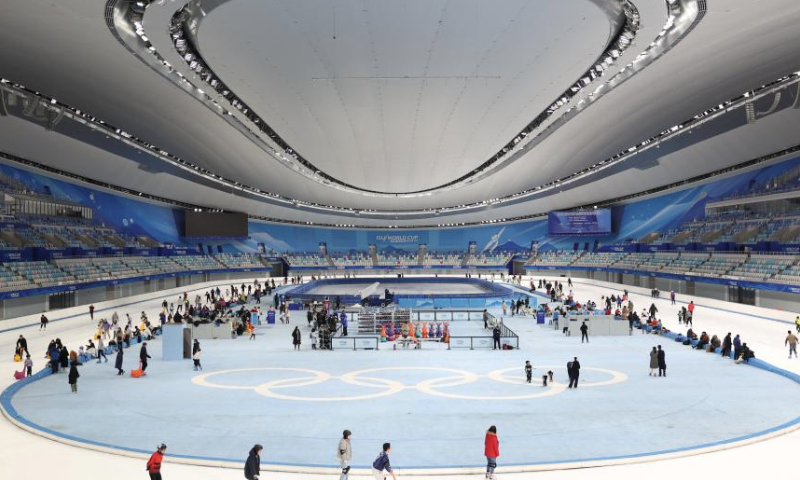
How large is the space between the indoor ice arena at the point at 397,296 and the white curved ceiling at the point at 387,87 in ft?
0.62

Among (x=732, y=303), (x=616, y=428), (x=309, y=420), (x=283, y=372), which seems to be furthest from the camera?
(x=732, y=303)

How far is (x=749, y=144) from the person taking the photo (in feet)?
136

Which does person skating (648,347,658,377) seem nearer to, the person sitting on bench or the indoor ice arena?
the indoor ice arena

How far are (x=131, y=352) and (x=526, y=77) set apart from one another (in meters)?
19.4

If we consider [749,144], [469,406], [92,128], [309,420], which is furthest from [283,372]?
[749,144]

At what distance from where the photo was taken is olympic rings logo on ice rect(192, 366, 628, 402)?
1552 cm

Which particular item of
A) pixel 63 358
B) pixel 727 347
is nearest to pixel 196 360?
pixel 63 358

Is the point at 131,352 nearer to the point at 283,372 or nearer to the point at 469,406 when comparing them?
the point at 283,372

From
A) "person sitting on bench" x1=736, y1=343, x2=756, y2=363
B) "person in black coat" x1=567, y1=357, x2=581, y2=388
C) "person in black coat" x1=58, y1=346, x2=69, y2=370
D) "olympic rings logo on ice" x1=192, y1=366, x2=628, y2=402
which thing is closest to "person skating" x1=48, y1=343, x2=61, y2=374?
"person in black coat" x1=58, y1=346, x2=69, y2=370

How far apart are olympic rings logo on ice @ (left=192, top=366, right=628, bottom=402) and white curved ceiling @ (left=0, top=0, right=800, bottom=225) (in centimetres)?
1096

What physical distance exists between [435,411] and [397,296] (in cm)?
2671

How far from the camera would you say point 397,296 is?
40656 mm

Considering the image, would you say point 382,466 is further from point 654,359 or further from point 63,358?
point 63,358

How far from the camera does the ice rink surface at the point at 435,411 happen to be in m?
10.7
